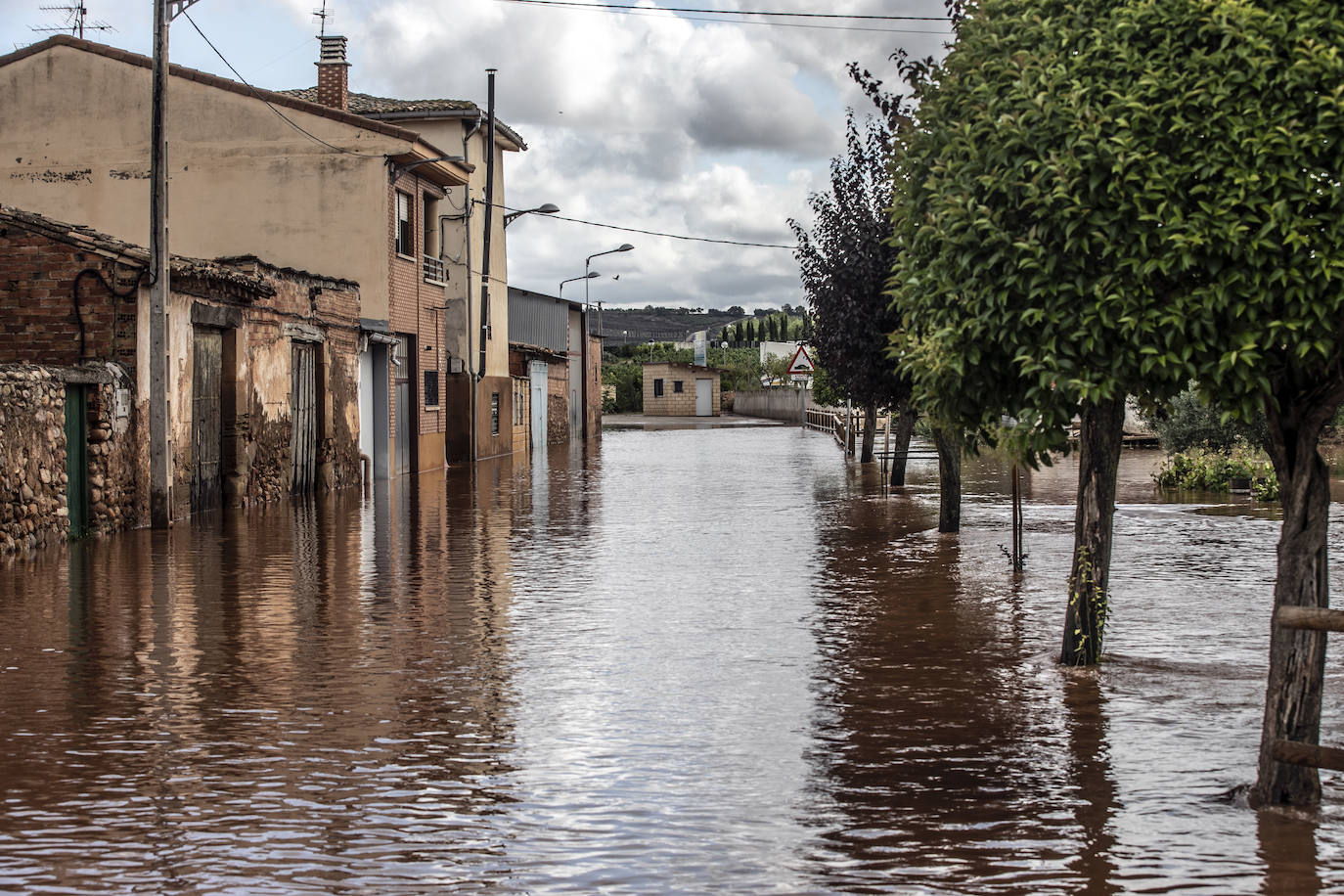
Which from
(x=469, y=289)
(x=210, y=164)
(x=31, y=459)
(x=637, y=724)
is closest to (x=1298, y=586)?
(x=637, y=724)

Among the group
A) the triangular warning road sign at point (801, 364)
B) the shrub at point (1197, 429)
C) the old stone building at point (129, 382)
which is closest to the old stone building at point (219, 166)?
the old stone building at point (129, 382)

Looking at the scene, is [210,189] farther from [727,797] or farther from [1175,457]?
[727,797]

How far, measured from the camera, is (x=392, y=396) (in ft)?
98.4

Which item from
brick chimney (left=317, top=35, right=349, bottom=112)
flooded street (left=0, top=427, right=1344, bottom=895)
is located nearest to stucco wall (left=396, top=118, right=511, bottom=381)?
brick chimney (left=317, top=35, right=349, bottom=112)

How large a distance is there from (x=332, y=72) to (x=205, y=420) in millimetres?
14544

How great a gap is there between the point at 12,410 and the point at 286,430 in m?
8.68

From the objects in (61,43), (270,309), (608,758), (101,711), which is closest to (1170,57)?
(608,758)

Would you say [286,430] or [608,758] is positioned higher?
[286,430]

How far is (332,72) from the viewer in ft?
108

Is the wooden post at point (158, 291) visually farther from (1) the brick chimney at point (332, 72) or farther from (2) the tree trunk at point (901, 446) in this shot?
(1) the brick chimney at point (332, 72)

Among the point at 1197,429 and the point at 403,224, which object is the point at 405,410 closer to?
the point at 403,224

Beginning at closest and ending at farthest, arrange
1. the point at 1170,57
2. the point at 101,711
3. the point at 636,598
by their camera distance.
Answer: the point at 1170,57, the point at 101,711, the point at 636,598

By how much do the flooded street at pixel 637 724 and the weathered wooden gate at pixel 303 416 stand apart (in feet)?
27.4

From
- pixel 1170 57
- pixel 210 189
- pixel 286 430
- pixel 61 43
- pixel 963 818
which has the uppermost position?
pixel 61 43
